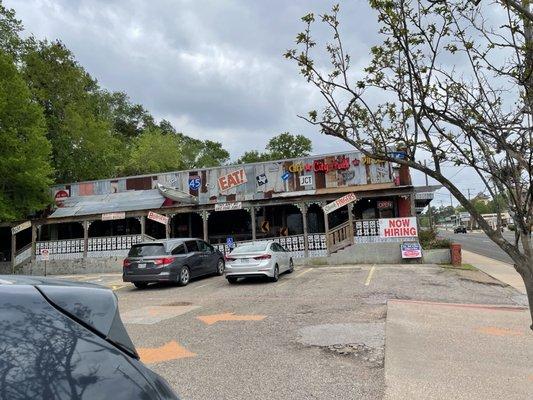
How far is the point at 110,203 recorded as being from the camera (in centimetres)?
2720

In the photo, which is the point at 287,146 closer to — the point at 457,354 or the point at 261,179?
the point at 261,179

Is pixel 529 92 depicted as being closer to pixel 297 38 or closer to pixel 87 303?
pixel 297 38

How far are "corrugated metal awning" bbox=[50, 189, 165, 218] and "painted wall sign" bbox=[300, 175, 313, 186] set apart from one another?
777 cm

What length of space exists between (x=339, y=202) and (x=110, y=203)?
1340cm

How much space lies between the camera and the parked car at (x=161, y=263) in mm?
15414

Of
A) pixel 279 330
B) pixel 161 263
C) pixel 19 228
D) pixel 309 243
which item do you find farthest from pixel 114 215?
pixel 279 330

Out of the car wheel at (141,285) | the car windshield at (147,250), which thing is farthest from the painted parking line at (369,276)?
the car wheel at (141,285)

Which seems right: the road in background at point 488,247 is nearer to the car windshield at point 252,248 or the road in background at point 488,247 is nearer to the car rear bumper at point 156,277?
the car windshield at point 252,248

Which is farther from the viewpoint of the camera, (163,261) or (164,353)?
(163,261)

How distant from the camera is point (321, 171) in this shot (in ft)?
79.5

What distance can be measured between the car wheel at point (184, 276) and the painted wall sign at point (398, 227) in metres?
9.96

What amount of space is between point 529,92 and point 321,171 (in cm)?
2082

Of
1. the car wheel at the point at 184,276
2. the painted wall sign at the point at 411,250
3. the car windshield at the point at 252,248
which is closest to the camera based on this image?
the car wheel at the point at 184,276

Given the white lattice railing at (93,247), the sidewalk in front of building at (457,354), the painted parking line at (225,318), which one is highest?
the white lattice railing at (93,247)
